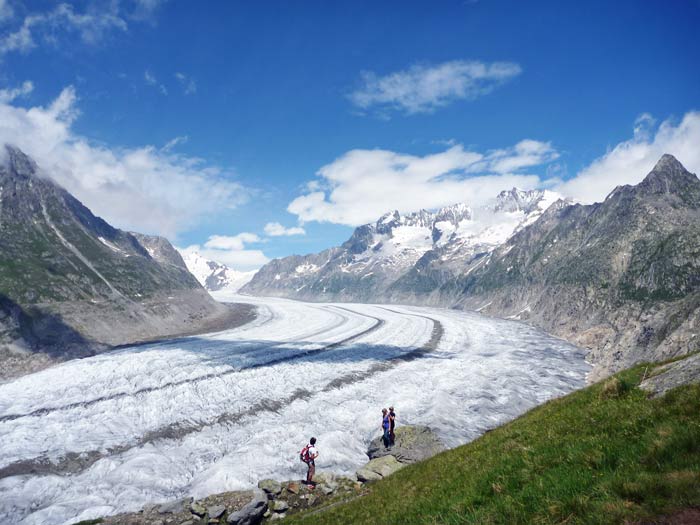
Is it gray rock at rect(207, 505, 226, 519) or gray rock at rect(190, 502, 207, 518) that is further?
gray rock at rect(190, 502, 207, 518)

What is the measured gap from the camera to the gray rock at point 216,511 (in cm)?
Answer: 1965

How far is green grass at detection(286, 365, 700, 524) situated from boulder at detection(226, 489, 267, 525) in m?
6.35

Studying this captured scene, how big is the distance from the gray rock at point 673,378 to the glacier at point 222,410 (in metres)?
21.1

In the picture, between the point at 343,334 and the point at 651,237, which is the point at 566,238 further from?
the point at 343,334

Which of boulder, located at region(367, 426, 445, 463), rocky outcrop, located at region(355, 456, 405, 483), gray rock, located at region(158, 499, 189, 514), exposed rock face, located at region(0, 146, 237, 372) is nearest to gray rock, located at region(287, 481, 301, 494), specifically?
rocky outcrop, located at region(355, 456, 405, 483)

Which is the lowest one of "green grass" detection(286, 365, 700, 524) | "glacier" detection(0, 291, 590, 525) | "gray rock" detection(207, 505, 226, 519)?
"glacier" detection(0, 291, 590, 525)

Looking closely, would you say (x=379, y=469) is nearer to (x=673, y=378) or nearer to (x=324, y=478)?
(x=324, y=478)

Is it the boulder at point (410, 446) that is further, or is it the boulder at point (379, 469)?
the boulder at point (410, 446)

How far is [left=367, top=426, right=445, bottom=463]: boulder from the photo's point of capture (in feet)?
86.3

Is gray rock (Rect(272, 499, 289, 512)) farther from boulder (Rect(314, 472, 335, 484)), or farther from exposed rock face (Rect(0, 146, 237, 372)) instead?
exposed rock face (Rect(0, 146, 237, 372))

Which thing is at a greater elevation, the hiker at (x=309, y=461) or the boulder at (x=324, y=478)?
the hiker at (x=309, y=461)

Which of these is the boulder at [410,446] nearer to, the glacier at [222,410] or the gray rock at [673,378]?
the glacier at [222,410]

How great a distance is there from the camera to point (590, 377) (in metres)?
51.8

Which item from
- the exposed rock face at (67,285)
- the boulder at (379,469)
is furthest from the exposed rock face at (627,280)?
the exposed rock face at (67,285)
